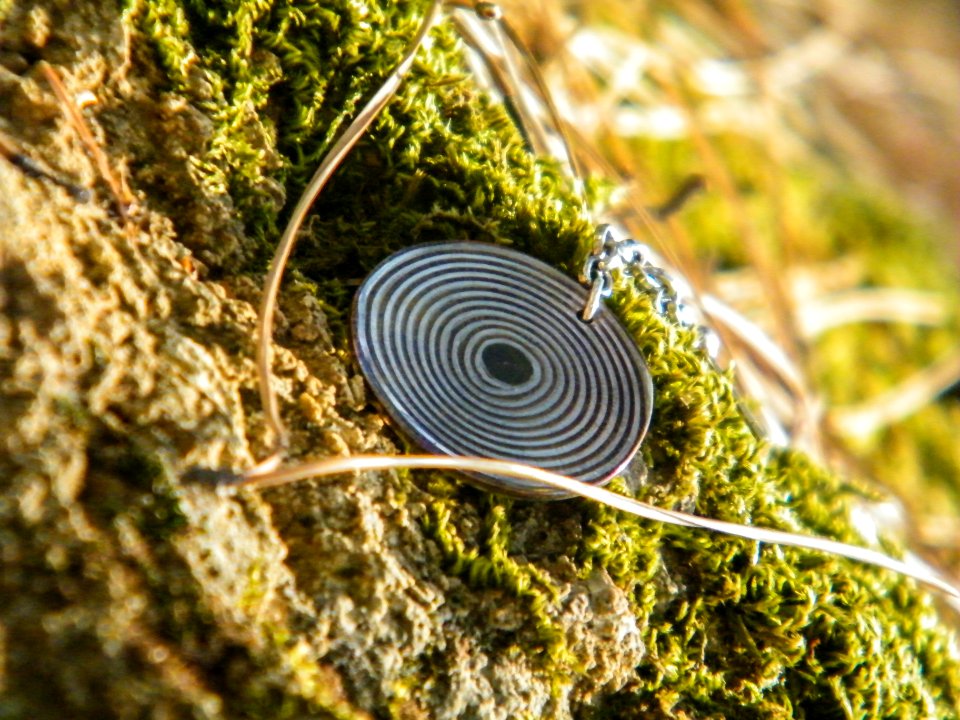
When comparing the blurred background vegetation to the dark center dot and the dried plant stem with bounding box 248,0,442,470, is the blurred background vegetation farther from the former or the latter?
the dark center dot

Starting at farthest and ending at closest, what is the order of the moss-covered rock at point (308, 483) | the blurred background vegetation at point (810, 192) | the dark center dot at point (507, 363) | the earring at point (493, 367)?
1. the blurred background vegetation at point (810, 192)
2. the dark center dot at point (507, 363)
3. the earring at point (493, 367)
4. the moss-covered rock at point (308, 483)

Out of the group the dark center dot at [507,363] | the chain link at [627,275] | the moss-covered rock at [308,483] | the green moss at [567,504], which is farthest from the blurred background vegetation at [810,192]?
the dark center dot at [507,363]

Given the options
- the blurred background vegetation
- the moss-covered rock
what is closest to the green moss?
the moss-covered rock

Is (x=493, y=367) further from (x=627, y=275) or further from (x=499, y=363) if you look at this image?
(x=627, y=275)

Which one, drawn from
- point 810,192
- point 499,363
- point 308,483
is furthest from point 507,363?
point 810,192

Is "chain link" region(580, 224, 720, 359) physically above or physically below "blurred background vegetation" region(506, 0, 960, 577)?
below

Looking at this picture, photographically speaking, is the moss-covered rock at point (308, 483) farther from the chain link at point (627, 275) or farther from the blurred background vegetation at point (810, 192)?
the blurred background vegetation at point (810, 192)
